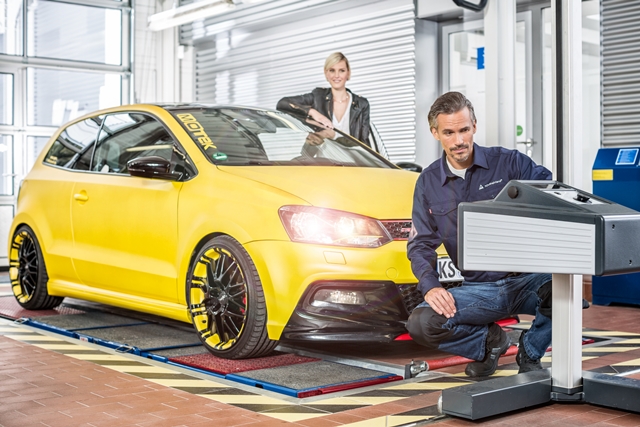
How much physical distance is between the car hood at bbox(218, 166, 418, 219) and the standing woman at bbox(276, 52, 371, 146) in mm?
1635

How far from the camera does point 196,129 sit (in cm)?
519

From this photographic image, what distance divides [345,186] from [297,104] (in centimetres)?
222

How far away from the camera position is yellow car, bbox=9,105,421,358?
428 centimetres

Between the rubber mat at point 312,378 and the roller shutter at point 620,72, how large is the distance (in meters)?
4.40

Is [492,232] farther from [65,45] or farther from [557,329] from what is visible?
[65,45]

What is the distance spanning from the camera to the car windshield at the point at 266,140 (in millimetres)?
5051

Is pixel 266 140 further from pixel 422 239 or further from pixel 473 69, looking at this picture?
pixel 473 69

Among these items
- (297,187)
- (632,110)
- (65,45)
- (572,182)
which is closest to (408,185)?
(297,187)

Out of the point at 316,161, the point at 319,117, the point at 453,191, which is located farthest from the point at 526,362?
the point at 319,117

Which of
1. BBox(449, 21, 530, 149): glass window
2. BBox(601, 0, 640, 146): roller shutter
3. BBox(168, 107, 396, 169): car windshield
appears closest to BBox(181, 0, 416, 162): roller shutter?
BBox(449, 21, 530, 149): glass window

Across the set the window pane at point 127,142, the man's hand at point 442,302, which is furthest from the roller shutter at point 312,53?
the man's hand at point 442,302

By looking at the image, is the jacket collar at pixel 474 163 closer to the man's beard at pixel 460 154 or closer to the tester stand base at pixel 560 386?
the man's beard at pixel 460 154

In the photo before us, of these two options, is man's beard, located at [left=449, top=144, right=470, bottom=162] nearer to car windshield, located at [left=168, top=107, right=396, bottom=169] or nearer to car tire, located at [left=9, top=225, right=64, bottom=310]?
car windshield, located at [left=168, top=107, right=396, bottom=169]

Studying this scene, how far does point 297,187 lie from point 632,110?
4323 millimetres
